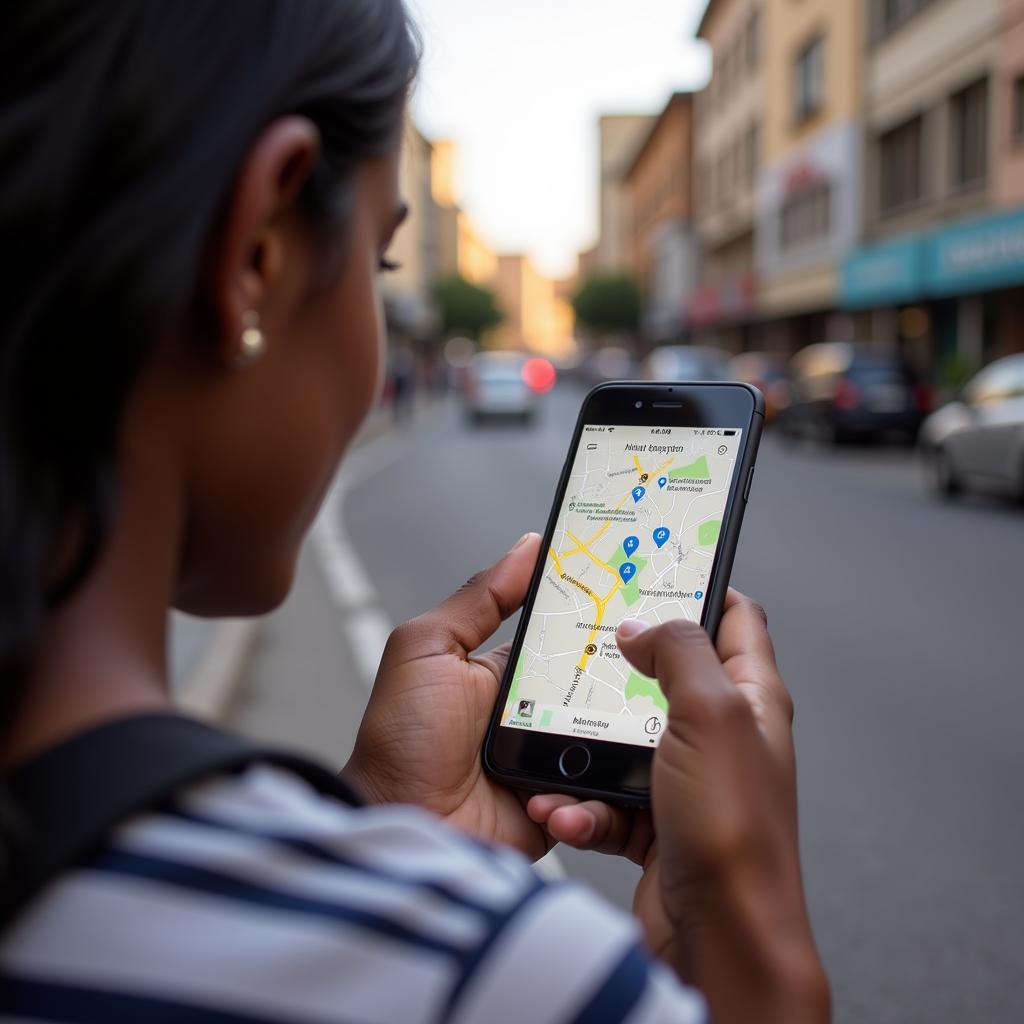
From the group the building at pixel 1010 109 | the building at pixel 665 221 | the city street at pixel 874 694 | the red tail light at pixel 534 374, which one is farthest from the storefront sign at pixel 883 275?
the building at pixel 665 221

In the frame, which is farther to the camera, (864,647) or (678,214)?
(678,214)

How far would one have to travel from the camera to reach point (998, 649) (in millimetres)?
7262

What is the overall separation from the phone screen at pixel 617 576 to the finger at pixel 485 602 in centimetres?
3

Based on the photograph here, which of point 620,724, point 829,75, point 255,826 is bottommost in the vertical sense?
point 620,724

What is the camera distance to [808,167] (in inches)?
1481

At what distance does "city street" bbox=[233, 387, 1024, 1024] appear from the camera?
3.64 meters

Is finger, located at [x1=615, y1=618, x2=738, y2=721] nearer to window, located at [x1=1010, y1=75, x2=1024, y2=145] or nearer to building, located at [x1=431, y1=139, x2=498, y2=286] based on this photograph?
window, located at [x1=1010, y1=75, x2=1024, y2=145]

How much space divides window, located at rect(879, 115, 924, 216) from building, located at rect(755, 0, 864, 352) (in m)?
0.91

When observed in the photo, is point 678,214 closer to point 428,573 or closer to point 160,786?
point 428,573

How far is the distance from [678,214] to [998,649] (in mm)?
59040

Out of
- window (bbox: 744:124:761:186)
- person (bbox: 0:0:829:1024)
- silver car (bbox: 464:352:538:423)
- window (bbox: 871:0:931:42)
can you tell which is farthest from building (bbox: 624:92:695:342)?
person (bbox: 0:0:829:1024)

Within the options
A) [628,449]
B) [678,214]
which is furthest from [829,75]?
[628,449]

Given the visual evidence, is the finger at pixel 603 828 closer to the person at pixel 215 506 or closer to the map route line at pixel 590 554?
the map route line at pixel 590 554

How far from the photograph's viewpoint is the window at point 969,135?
2586 cm
